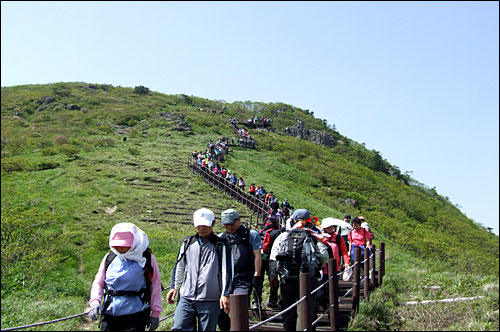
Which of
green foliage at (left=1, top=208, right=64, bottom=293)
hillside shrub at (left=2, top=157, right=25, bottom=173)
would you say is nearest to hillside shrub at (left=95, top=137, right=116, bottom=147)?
hillside shrub at (left=2, top=157, right=25, bottom=173)

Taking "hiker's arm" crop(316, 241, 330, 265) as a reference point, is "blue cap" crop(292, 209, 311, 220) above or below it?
above

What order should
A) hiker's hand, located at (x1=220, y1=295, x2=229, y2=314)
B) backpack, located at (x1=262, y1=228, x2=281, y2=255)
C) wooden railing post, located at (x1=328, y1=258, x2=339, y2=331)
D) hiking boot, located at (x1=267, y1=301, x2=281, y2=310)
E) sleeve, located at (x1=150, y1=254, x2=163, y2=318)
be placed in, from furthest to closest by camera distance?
backpack, located at (x1=262, y1=228, x2=281, y2=255)
hiking boot, located at (x1=267, y1=301, x2=281, y2=310)
wooden railing post, located at (x1=328, y1=258, x2=339, y2=331)
hiker's hand, located at (x1=220, y1=295, x2=229, y2=314)
sleeve, located at (x1=150, y1=254, x2=163, y2=318)

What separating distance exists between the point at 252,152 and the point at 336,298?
34426mm

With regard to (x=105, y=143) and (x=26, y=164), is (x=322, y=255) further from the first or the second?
(x=105, y=143)

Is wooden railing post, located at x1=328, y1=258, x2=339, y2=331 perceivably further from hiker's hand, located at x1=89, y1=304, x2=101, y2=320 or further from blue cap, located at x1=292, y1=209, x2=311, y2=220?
hiker's hand, located at x1=89, y1=304, x2=101, y2=320

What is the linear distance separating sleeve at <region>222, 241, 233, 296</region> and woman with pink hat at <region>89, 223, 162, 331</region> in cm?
Result: 71

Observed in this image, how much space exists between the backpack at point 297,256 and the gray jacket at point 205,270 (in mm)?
917

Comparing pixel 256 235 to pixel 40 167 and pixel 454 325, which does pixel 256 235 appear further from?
pixel 40 167

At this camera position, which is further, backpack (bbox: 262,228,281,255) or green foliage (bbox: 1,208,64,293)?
green foliage (bbox: 1,208,64,293)

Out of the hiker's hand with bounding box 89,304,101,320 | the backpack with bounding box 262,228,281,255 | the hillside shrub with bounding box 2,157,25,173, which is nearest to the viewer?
the hiker's hand with bounding box 89,304,101,320

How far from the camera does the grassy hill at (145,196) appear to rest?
9.91m

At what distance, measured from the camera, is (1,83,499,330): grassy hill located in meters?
9.91

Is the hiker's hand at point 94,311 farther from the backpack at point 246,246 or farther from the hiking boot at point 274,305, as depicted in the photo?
the hiking boot at point 274,305

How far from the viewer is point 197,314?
13.5ft
